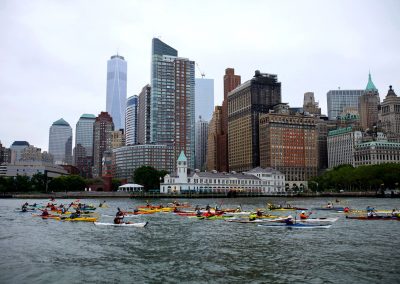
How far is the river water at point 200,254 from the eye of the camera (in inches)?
1200

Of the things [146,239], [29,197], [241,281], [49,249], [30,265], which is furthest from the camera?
[29,197]

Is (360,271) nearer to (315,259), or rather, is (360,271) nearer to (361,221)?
(315,259)

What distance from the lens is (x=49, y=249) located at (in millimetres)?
42156

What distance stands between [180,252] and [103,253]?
23.9 ft

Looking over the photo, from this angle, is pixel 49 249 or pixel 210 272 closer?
pixel 210 272

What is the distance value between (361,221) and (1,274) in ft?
177

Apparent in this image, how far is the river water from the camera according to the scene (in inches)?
1200

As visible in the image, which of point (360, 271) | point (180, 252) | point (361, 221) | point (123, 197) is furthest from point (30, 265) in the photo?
point (123, 197)

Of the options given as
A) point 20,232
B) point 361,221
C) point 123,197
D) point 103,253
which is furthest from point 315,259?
point 123,197

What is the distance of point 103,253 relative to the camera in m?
39.4

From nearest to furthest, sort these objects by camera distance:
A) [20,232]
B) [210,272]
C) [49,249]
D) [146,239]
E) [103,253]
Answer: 1. [210,272]
2. [103,253]
3. [49,249]
4. [146,239]
5. [20,232]

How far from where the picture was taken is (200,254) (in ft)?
127

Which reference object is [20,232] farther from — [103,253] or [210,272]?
[210,272]

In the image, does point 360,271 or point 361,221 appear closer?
point 360,271
